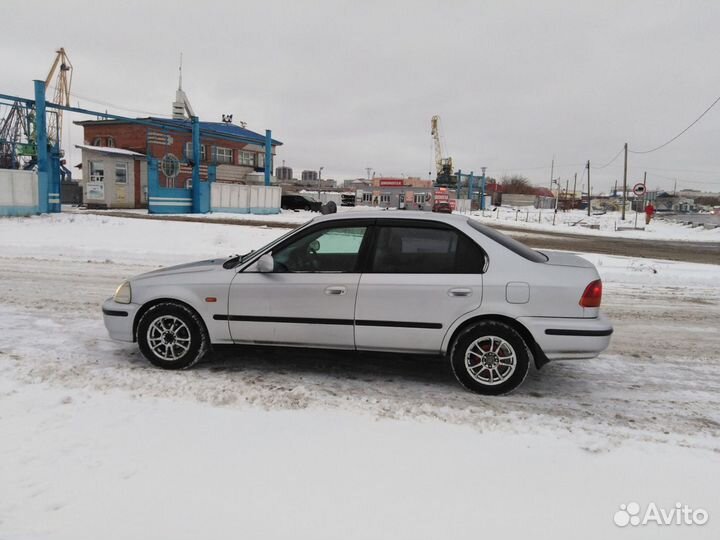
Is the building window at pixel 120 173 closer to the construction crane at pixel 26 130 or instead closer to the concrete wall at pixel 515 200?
the construction crane at pixel 26 130

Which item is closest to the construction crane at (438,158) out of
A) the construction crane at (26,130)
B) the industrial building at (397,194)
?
the industrial building at (397,194)

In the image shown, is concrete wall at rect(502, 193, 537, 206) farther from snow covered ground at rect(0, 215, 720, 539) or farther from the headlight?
the headlight

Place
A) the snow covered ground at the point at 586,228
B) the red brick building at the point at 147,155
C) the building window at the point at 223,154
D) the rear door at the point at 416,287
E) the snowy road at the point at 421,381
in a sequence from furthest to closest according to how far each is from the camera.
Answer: the building window at the point at 223,154 < the red brick building at the point at 147,155 < the snow covered ground at the point at 586,228 < the rear door at the point at 416,287 < the snowy road at the point at 421,381

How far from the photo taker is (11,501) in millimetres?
2709

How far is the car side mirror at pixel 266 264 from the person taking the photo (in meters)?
4.54

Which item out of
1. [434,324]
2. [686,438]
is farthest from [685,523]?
[434,324]

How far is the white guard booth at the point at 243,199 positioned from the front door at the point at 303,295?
92.9ft

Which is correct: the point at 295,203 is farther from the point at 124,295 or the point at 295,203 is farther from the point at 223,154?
the point at 124,295

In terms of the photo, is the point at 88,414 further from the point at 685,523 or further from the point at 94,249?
the point at 94,249

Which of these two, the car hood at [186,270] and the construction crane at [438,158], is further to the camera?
the construction crane at [438,158]

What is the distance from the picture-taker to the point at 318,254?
4.73 m

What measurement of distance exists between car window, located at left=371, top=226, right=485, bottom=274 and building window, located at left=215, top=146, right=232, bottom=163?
153ft

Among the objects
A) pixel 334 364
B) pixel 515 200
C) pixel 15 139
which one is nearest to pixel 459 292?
pixel 334 364

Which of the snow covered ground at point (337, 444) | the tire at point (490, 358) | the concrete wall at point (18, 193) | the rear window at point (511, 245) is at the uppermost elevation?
the concrete wall at point (18, 193)
